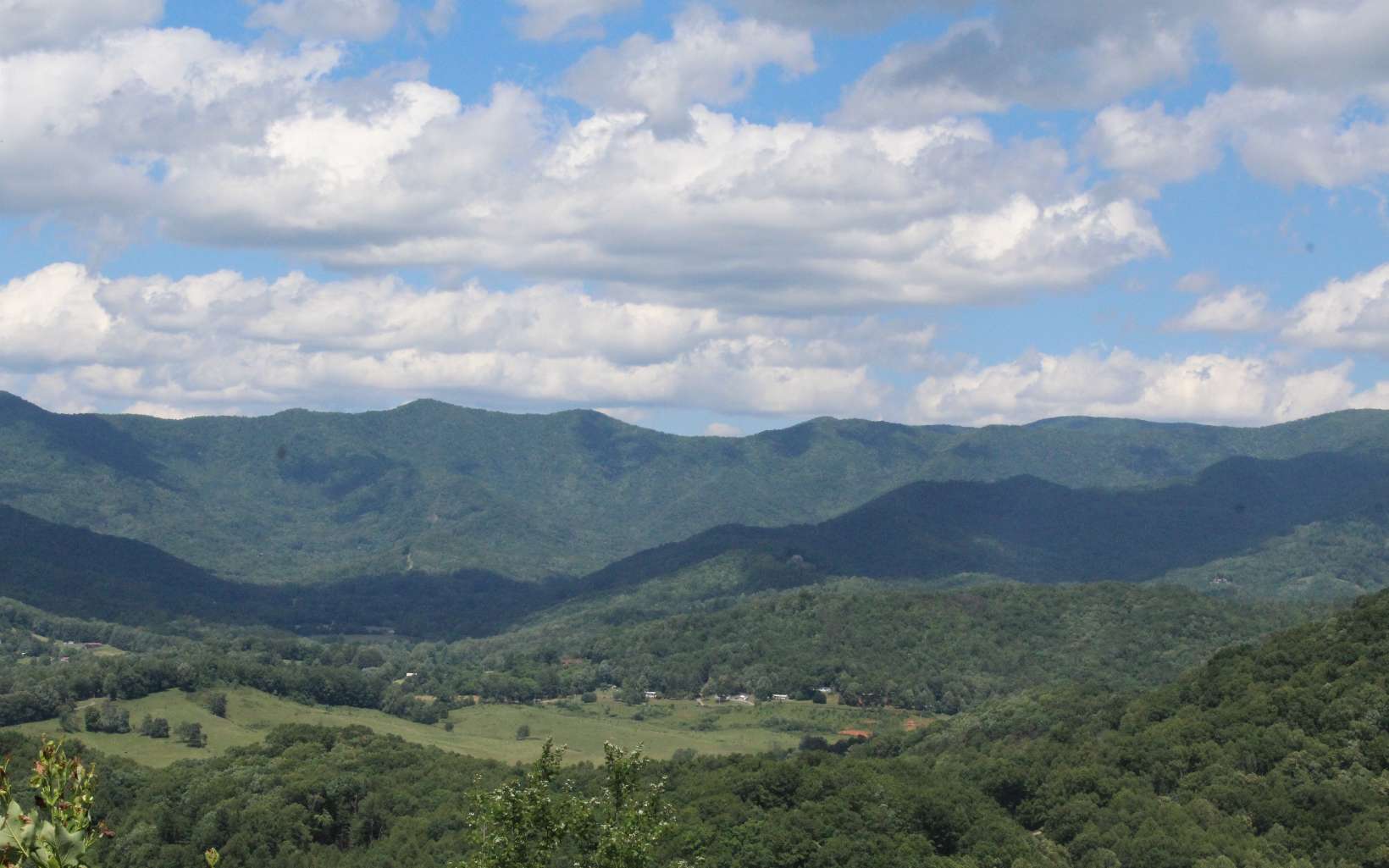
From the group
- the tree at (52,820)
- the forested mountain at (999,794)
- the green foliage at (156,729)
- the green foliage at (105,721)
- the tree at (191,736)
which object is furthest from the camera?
the green foliage at (156,729)

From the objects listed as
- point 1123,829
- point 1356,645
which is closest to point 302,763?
point 1123,829

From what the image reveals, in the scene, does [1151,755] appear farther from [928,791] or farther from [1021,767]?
[928,791]

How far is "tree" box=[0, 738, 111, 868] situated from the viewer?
14750mm

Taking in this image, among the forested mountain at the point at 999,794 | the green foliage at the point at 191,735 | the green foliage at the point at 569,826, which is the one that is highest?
the green foliage at the point at 569,826

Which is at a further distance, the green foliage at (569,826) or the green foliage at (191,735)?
the green foliage at (191,735)

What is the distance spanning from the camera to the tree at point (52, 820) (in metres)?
14.8

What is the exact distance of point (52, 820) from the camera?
643 inches

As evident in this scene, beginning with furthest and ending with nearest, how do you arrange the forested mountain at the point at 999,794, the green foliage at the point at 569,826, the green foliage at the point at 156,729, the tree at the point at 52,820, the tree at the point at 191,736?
1. the green foliage at the point at 156,729
2. the tree at the point at 191,736
3. the forested mountain at the point at 999,794
4. the green foliage at the point at 569,826
5. the tree at the point at 52,820

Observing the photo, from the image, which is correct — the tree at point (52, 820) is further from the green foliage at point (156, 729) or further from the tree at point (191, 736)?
the green foliage at point (156, 729)

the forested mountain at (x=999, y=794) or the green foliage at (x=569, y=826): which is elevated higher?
the green foliage at (x=569, y=826)

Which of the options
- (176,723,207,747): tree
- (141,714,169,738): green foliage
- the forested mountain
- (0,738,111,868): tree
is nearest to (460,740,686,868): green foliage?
(0,738,111,868): tree

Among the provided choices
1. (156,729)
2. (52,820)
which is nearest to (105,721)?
(156,729)

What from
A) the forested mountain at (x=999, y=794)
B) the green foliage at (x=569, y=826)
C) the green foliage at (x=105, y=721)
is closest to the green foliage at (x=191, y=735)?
the green foliage at (x=105, y=721)

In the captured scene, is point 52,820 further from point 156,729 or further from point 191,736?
point 156,729
